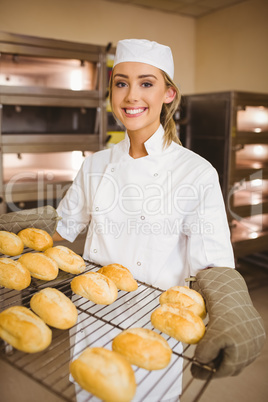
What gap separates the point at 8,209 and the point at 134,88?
1879 millimetres

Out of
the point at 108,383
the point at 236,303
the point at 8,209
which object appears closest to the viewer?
the point at 108,383

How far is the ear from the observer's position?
4.95ft

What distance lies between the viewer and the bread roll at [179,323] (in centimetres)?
85

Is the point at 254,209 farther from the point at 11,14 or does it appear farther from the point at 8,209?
the point at 11,14

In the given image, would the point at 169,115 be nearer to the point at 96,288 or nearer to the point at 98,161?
Result: the point at 98,161

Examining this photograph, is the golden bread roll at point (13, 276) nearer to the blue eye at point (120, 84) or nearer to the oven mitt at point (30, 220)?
the oven mitt at point (30, 220)

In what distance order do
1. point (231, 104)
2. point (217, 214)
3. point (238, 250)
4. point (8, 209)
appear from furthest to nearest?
1. point (238, 250)
2. point (231, 104)
3. point (8, 209)
4. point (217, 214)

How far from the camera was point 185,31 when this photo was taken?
14.5ft

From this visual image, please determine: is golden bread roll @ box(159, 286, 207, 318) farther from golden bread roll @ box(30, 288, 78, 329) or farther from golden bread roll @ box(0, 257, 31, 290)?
golden bread roll @ box(0, 257, 31, 290)

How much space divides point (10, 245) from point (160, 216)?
0.57 meters

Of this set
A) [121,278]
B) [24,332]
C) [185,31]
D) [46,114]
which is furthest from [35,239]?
[185,31]

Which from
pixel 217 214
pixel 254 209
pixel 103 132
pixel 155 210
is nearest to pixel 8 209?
pixel 103 132

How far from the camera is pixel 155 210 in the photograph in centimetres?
141

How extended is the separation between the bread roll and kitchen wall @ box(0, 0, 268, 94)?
10.7 feet
